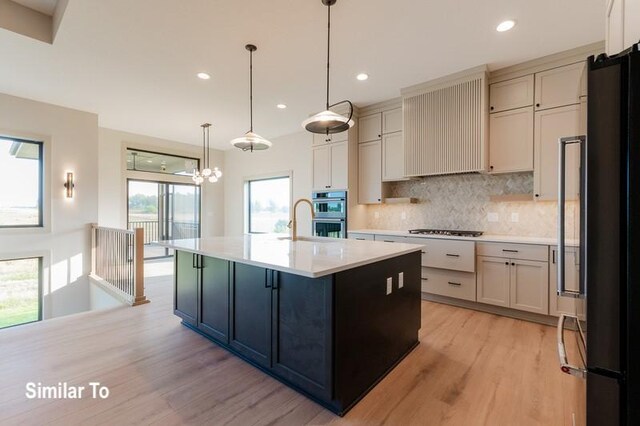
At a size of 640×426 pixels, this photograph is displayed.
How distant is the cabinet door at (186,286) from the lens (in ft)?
9.14

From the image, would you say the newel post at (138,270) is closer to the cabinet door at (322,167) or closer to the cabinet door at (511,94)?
the cabinet door at (322,167)

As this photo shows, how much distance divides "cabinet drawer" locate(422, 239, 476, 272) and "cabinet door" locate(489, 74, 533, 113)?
1.68m

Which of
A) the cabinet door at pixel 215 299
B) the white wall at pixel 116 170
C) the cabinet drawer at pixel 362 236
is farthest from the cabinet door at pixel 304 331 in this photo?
the white wall at pixel 116 170

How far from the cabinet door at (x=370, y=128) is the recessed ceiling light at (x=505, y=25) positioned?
2000mm

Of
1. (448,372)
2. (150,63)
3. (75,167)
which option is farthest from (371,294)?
(75,167)

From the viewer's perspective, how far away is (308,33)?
8.88 feet

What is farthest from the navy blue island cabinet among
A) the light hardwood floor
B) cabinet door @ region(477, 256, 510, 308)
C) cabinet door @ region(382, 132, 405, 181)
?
cabinet door @ region(382, 132, 405, 181)

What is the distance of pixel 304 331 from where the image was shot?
185 centimetres

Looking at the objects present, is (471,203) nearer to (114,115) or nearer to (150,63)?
(150,63)

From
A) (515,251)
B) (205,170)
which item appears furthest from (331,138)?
(515,251)

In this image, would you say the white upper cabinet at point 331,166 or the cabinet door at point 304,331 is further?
the white upper cabinet at point 331,166

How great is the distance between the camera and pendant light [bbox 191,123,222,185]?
16.6 feet

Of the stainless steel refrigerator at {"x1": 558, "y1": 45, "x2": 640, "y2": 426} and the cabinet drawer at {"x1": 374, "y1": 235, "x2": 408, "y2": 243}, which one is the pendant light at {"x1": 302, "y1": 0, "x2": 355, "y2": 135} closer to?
the stainless steel refrigerator at {"x1": 558, "y1": 45, "x2": 640, "y2": 426}

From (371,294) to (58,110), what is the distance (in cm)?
569
